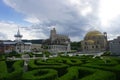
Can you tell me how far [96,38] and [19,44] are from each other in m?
39.9

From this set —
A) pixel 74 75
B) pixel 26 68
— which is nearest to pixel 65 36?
pixel 26 68

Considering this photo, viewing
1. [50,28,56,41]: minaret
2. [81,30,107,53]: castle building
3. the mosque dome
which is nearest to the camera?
[81,30,107,53]: castle building

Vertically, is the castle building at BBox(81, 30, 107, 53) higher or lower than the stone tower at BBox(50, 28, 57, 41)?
lower

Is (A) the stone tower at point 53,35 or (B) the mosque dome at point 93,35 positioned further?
(A) the stone tower at point 53,35

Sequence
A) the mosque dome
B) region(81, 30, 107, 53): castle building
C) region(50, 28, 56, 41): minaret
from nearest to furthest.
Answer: region(81, 30, 107, 53): castle building < the mosque dome < region(50, 28, 56, 41): minaret

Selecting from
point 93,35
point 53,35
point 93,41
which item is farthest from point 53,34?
point 93,41

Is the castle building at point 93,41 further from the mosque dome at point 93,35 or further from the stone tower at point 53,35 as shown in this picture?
the stone tower at point 53,35

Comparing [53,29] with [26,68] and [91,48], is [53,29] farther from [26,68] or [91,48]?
[26,68]

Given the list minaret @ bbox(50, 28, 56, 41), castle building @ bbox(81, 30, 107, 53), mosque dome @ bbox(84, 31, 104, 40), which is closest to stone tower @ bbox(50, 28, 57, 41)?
minaret @ bbox(50, 28, 56, 41)

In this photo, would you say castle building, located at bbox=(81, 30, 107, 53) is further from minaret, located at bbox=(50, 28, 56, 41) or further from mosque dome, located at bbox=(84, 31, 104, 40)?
minaret, located at bbox=(50, 28, 56, 41)

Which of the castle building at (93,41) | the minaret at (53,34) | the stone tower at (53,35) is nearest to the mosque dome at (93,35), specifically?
the castle building at (93,41)

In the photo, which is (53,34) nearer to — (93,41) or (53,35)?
(53,35)

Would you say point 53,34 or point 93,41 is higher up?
point 53,34

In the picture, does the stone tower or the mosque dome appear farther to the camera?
the stone tower
